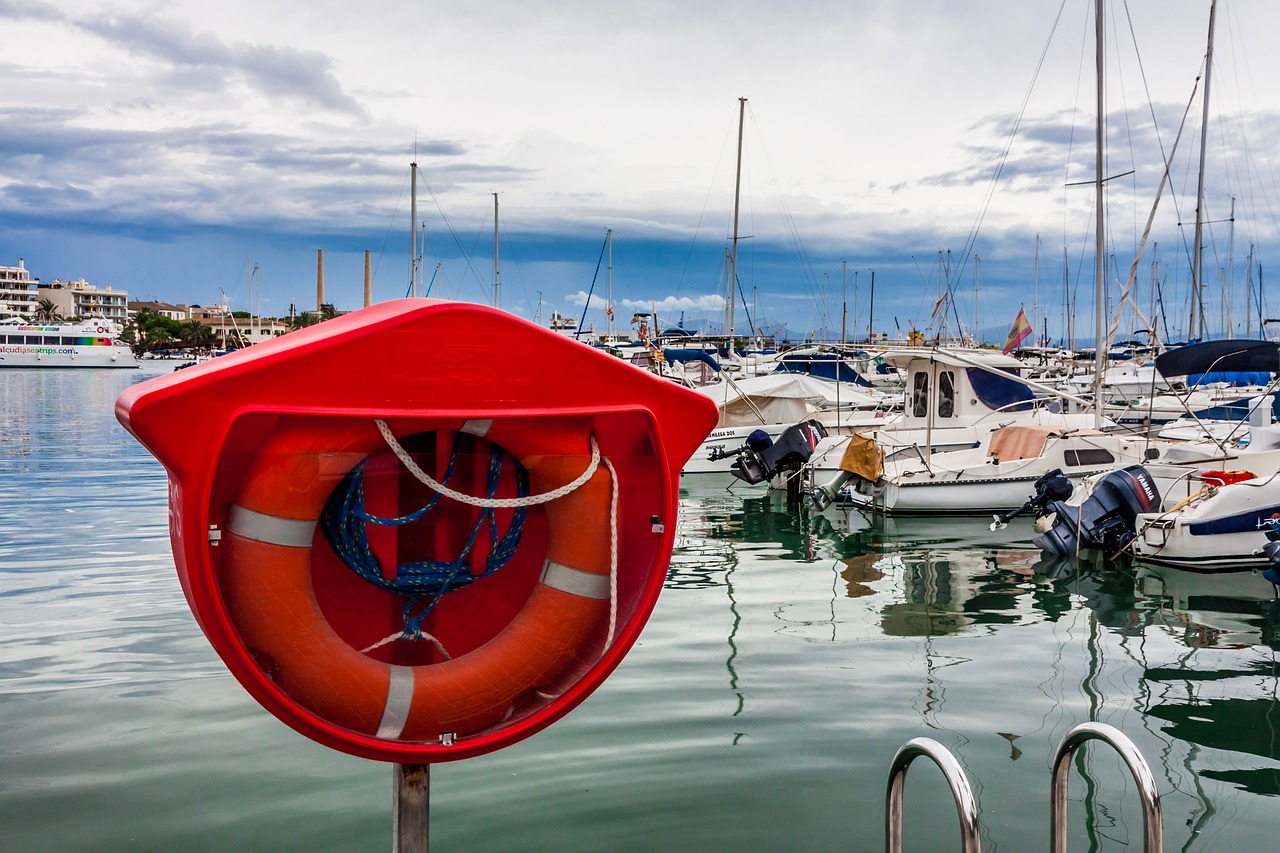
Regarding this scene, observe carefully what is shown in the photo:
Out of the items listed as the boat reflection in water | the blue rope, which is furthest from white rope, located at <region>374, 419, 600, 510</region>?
the boat reflection in water

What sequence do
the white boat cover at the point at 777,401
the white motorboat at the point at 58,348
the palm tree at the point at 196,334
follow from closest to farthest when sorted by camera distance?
the white boat cover at the point at 777,401 < the white motorboat at the point at 58,348 < the palm tree at the point at 196,334

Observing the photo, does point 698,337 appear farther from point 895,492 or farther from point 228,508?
point 228,508

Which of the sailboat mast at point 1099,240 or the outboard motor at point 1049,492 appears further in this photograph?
the sailboat mast at point 1099,240

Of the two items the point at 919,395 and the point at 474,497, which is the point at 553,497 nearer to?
the point at 474,497

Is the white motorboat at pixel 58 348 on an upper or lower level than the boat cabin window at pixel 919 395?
upper

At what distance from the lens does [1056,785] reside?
114 inches

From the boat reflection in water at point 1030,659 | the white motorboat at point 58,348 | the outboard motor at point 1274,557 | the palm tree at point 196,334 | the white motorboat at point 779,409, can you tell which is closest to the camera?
the boat reflection in water at point 1030,659

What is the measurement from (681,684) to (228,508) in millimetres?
3887

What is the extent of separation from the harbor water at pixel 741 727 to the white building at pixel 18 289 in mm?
126681

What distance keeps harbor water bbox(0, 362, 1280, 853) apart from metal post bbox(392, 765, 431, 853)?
48.7 inches

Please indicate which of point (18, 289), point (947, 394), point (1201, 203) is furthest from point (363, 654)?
point (18, 289)

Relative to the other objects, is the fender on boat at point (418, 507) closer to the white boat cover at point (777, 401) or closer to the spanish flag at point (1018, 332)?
the white boat cover at point (777, 401)

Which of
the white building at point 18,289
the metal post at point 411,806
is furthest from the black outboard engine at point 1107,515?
the white building at point 18,289

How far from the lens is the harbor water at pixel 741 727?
406cm
